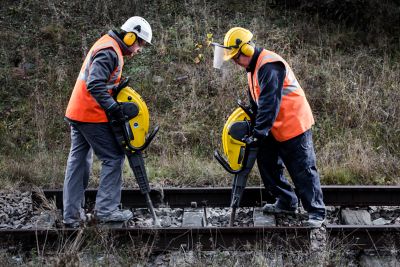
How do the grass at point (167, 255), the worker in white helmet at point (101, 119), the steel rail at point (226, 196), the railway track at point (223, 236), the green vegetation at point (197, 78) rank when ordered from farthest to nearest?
the green vegetation at point (197, 78)
the steel rail at point (226, 196)
the worker in white helmet at point (101, 119)
the railway track at point (223, 236)
the grass at point (167, 255)

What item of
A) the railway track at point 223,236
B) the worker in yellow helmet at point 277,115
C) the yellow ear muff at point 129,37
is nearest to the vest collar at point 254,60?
the worker in yellow helmet at point 277,115

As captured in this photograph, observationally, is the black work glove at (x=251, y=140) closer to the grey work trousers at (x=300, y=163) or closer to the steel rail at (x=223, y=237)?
the grey work trousers at (x=300, y=163)

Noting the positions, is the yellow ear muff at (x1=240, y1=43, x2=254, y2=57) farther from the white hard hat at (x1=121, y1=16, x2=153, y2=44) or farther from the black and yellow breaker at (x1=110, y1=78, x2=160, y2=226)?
the black and yellow breaker at (x1=110, y1=78, x2=160, y2=226)

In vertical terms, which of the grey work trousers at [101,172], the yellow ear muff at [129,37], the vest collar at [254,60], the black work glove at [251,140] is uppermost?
the yellow ear muff at [129,37]

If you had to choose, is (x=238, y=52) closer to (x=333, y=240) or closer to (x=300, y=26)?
(x=333, y=240)

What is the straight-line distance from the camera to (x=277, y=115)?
21.2ft

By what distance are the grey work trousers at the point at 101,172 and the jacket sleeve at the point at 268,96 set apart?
5.04ft

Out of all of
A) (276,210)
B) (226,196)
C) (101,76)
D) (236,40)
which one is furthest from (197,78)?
(101,76)

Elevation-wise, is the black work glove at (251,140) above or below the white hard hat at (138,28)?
below

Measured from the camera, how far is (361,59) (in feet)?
36.0

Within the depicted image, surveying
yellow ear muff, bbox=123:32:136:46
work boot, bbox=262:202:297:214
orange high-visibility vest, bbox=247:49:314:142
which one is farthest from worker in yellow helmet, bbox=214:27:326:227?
yellow ear muff, bbox=123:32:136:46

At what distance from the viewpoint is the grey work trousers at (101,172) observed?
6.69 m

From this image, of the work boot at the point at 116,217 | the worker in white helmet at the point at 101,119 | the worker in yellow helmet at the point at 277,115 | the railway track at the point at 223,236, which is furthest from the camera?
the work boot at the point at 116,217

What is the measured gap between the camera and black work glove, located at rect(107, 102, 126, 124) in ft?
20.7
